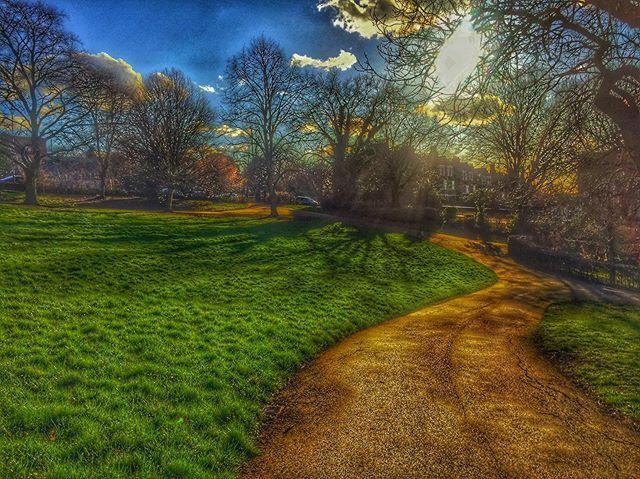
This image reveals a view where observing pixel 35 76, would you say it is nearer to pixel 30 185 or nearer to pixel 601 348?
pixel 30 185

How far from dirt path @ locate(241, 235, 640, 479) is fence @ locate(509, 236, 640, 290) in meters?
16.8

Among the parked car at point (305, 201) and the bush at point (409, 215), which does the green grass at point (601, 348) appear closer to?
the bush at point (409, 215)

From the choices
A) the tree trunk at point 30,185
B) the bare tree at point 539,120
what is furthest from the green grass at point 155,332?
the tree trunk at point 30,185

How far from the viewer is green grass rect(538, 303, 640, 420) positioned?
6637 millimetres

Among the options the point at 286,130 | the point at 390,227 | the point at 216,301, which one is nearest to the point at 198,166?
the point at 286,130

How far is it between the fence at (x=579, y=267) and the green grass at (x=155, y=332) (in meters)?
7.75

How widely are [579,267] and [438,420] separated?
22909 millimetres

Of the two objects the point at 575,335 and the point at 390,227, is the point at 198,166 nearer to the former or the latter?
the point at 390,227

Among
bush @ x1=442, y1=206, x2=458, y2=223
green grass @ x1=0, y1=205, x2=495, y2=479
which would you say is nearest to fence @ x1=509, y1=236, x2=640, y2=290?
green grass @ x1=0, y1=205, x2=495, y2=479

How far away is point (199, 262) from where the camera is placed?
15492 mm

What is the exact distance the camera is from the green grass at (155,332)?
4273 mm

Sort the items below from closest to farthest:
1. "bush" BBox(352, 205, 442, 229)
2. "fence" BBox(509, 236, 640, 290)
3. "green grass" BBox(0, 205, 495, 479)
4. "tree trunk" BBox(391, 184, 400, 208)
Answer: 1. "green grass" BBox(0, 205, 495, 479)
2. "fence" BBox(509, 236, 640, 290)
3. "bush" BBox(352, 205, 442, 229)
4. "tree trunk" BBox(391, 184, 400, 208)

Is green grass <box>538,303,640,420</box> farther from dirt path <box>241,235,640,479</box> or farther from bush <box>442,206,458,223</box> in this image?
bush <box>442,206,458,223</box>

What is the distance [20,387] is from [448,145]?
8453 mm
